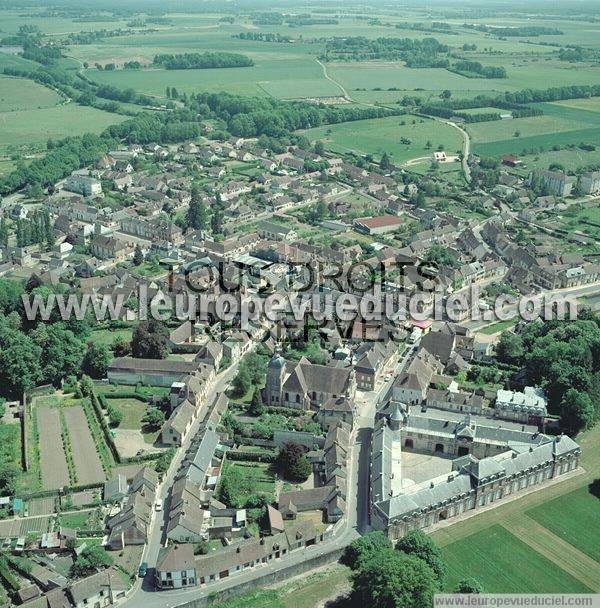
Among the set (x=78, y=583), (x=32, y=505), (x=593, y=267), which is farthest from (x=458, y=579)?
(x=593, y=267)

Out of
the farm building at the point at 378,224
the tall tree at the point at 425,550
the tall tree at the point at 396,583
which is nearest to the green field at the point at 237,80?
the farm building at the point at 378,224

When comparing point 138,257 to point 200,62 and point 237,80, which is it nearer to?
point 237,80

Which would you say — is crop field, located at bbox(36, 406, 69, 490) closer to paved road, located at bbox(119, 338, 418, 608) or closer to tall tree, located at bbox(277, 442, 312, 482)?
paved road, located at bbox(119, 338, 418, 608)

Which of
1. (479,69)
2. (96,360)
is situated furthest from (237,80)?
(96,360)

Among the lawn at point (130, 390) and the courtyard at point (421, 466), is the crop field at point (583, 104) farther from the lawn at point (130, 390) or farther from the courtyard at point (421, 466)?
the lawn at point (130, 390)

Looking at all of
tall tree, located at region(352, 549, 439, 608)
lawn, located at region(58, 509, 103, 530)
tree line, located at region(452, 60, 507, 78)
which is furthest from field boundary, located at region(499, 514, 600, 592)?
tree line, located at region(452, 60, 507, 78)
